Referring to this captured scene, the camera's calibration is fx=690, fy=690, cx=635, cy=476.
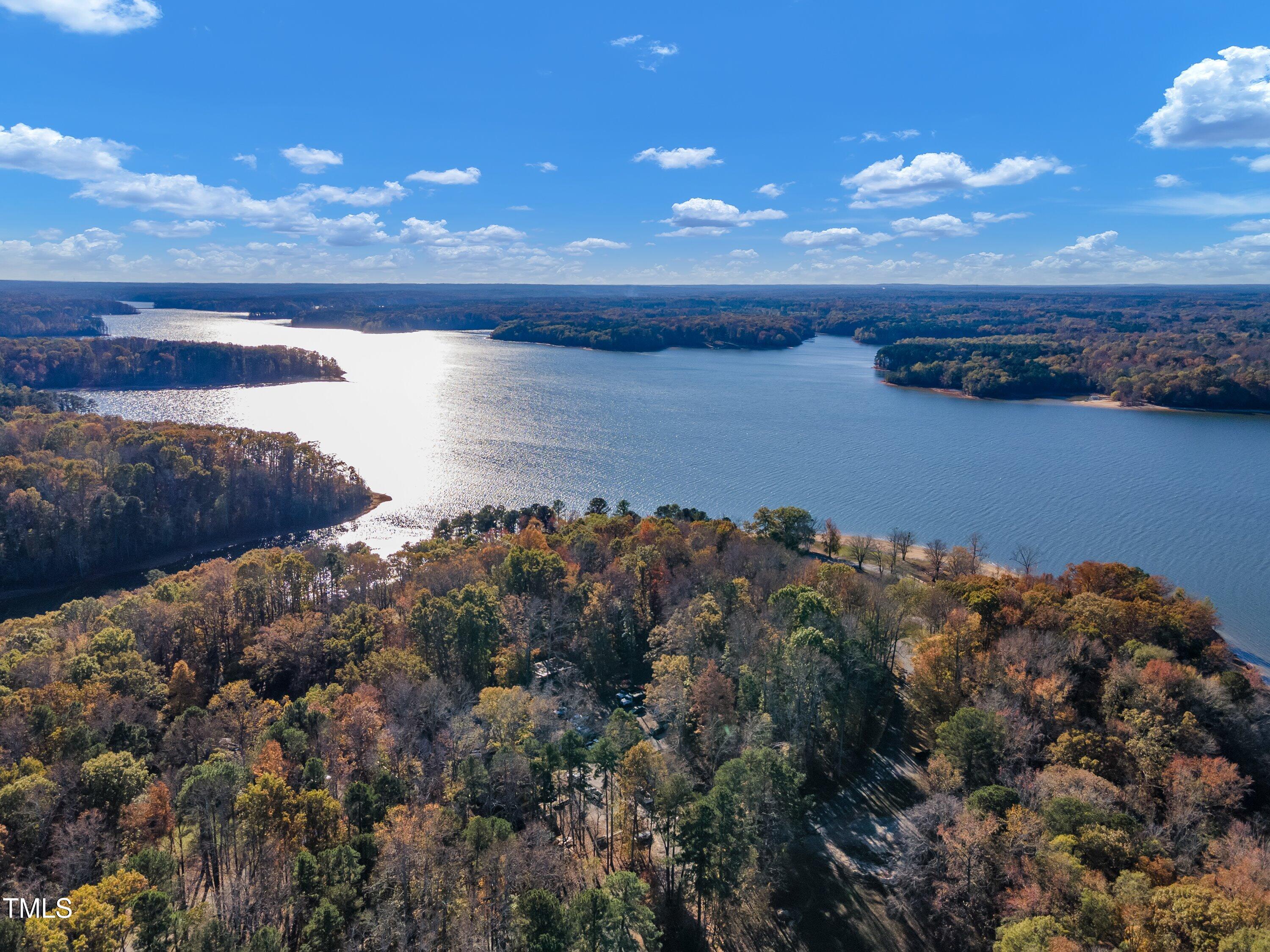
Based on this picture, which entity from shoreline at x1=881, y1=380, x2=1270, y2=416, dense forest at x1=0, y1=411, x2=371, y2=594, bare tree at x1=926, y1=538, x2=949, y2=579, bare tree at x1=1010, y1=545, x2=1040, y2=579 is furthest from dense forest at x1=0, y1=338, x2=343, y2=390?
bare tree at x1=1010, y1=545, x2=1040, y2=579

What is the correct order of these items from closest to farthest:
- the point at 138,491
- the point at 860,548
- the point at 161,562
Answer: the point at 860,548, the point at 161,562, the point at 138,491

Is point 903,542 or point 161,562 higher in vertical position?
point 903,542

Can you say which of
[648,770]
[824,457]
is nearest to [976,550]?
[824,457]

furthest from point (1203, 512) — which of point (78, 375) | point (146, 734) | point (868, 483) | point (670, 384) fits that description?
point (78, 375)

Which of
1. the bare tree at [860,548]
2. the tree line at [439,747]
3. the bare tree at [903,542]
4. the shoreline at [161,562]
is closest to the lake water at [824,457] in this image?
the shoreline at [161,562]

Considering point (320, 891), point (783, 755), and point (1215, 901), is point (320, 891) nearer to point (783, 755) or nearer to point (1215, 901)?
point (783, 755)

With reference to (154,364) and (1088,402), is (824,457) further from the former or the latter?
(154,364)

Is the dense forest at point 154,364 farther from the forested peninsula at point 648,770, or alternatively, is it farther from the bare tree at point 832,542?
the bare tree at point 832,542
